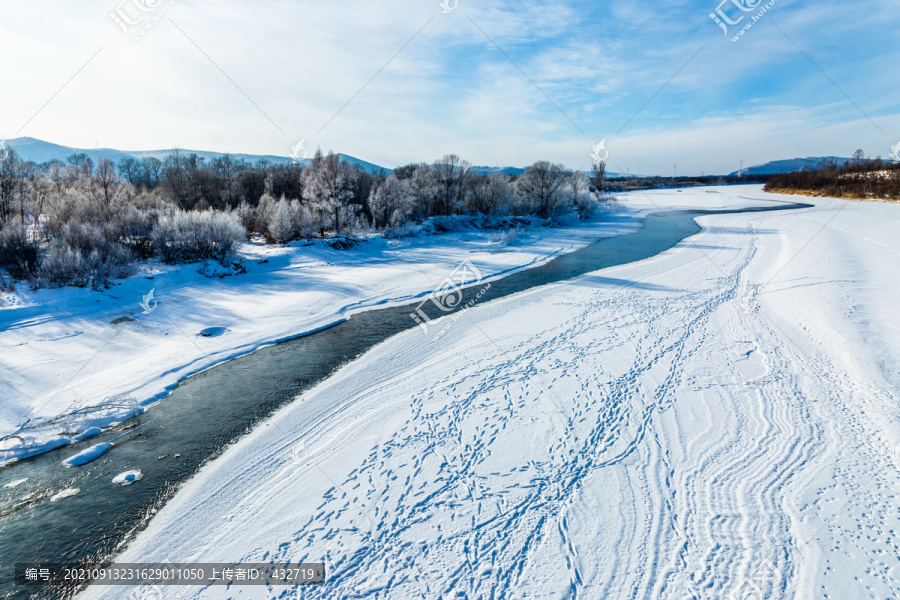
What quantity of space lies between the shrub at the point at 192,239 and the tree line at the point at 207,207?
1.8 inches

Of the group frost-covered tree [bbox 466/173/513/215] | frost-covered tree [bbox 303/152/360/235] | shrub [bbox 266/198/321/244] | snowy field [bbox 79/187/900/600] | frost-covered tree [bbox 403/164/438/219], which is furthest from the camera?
frost-covered tree [bbox 466/173/513/215]

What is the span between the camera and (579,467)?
18.4ft

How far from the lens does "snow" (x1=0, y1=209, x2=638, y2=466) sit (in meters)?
7.13

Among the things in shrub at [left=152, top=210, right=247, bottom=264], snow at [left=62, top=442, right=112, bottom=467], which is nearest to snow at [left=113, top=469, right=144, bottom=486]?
snow at [left=62, top=442, right=112, bottom=467]

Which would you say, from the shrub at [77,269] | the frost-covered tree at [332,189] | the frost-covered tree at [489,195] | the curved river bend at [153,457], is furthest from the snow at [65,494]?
the frost-covered tree at [489,195]

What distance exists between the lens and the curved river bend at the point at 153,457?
4574mm

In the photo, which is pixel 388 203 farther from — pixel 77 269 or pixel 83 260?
pixel 77 269

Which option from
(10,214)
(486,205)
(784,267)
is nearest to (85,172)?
(10,214)

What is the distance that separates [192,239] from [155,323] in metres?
8.33

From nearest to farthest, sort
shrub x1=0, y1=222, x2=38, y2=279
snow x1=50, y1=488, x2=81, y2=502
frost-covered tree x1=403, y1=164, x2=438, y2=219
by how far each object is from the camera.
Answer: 1. snow x1=50, y1=488, x2=81, y2=502
2. shrub x1=0, y1=222, x2=38, y2=279
3. frost-covered tree x1=403, y1=164, x2=438, y2=219

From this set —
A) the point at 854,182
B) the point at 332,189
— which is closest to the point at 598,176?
the point at 854,182

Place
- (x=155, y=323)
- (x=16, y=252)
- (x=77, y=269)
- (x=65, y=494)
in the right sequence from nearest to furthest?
(x=65, y=494), (x=155, y=323), (x=77, y=269), (x=16, y=252)

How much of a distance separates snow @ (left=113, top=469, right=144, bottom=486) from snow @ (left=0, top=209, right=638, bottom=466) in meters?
1.58

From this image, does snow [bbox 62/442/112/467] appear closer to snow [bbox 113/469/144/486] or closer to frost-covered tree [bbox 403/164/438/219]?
snow [bbox 113/469/144/486]
